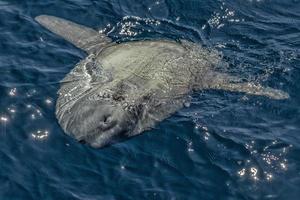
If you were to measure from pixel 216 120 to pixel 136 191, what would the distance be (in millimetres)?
2325

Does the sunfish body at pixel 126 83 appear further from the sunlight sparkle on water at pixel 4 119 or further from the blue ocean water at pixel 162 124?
the sunlight sparkle on water at pixel 4 119

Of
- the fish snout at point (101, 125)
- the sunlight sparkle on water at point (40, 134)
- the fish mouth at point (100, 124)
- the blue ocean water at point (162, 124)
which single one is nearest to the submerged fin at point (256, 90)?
the blue ocean water at point (162, 124)

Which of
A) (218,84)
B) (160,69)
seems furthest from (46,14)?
(218,84)

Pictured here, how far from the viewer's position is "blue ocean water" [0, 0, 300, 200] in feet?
30.2

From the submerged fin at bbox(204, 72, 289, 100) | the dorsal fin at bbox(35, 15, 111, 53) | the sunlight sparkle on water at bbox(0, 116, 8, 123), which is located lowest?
the sunlight sparkle on water at bbox(0, 116, 8, 123)

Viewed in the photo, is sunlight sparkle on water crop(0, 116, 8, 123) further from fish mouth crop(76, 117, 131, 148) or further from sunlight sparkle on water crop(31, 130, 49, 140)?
fish mouth crop(76, 117, 131, 148)

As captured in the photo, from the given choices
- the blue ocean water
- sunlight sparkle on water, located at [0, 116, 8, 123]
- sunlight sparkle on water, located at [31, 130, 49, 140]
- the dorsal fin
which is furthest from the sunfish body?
sunlight sparkle on water, located at [0, 116, 8, 123]

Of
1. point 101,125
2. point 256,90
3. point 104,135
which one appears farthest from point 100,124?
point 256,90

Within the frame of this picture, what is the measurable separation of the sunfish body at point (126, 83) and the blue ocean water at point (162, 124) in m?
0.21

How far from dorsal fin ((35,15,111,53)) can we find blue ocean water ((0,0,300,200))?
0.16 metres

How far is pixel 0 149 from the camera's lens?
31.8ft

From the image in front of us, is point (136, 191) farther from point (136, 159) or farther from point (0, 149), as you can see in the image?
point (0, 149)

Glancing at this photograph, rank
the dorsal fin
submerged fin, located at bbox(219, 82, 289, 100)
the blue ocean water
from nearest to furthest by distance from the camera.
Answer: the blue ocean water < submerged fin, located at bbox(219, 82, 289, 100) < the dorsal fin

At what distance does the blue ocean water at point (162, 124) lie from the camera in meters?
9.21
